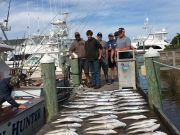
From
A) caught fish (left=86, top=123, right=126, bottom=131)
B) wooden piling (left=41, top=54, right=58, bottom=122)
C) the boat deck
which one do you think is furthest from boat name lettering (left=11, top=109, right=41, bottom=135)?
caught fish (left=86, top=123, right=126, bottom=131)

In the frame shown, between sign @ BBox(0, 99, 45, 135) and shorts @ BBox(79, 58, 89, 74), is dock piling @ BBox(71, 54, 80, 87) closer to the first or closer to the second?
shorts @ BBox(79, 58, 89, 74)

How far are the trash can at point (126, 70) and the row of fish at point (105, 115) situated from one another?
0.30 meters

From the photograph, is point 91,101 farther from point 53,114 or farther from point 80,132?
point 80,132

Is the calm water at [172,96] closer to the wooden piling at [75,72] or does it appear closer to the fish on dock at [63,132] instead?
the wooden piling at [75,72]

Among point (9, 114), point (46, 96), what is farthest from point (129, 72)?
point (9, 114)

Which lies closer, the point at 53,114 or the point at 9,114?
the point at 9,114

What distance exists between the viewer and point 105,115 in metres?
8.25

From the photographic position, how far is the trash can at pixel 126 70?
11.1 m

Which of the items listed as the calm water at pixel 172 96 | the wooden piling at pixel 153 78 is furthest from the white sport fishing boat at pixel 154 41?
the wooden piling at pixel 153 78

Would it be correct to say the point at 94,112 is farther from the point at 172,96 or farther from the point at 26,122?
the point at 172,96

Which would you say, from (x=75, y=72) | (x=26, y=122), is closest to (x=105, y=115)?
(x=26, y=122)

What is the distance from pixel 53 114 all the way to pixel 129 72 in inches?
118

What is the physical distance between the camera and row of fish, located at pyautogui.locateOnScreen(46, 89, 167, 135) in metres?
6.89

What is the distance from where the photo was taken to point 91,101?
9828 millimetres
